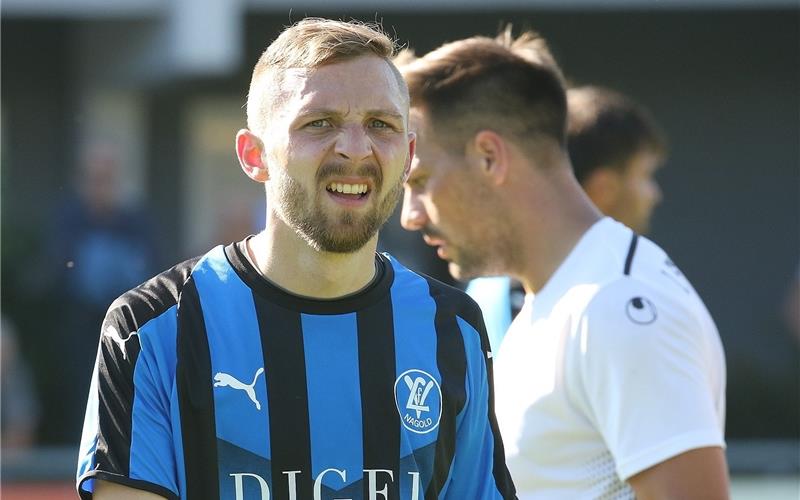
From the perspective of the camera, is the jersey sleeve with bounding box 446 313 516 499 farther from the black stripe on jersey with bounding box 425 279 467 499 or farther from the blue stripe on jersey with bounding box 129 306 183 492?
the blue stripe on jersey with bounding box 129 306 183 492

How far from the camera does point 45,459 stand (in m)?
9.72

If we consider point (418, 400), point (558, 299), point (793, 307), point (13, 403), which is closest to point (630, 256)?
point (558, 299)

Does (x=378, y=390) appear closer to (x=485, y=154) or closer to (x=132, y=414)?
(x=132, y=414)

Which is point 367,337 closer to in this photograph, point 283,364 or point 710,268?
point 283,364

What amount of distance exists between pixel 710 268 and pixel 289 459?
1105cm

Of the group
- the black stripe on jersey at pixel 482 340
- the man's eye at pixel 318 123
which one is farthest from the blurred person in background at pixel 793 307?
the man's eye at pixel 318 123

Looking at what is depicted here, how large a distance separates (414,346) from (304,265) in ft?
0.97

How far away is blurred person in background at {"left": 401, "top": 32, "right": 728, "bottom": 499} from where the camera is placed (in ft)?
10.0

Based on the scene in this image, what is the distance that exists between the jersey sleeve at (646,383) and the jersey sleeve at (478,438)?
0.33 metres

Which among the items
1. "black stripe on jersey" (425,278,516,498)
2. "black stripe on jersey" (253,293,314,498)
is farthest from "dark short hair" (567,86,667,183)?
"black stripe on jersey" (253,293,314,498)

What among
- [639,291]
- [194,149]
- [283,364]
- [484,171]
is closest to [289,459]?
[283,364]

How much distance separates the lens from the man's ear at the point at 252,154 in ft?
9.21

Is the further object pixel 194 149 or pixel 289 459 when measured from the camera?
pixel 194 149

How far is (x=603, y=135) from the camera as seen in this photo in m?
5.02
